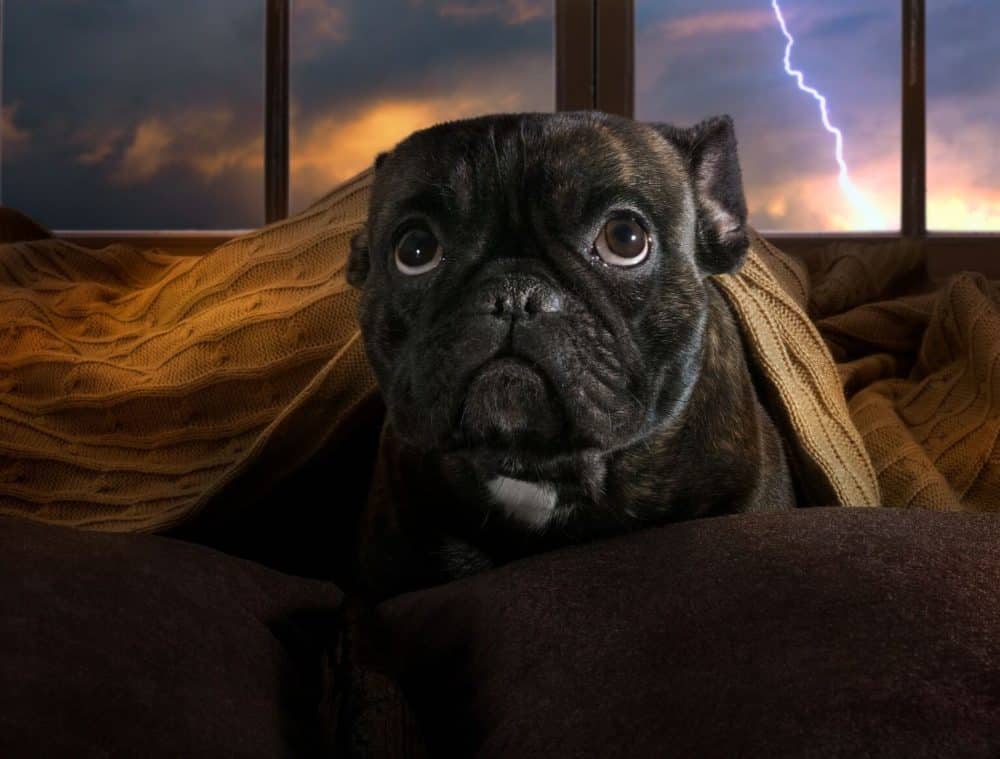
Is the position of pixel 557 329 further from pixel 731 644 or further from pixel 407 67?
pixel 407 67

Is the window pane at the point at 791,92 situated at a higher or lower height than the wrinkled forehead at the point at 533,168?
higher

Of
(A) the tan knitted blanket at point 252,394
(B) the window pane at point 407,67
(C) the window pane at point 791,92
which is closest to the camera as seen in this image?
(A) the tan knitted blanket at point 252,394

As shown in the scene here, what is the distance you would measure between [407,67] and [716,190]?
2.40 meters

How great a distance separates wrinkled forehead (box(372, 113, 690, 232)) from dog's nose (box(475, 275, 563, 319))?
7cm

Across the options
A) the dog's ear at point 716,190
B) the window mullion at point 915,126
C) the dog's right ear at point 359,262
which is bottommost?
the dog's right ear at point 359,262

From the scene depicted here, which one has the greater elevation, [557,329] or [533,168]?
[533,168]

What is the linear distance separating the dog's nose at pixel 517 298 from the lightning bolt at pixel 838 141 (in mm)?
2271

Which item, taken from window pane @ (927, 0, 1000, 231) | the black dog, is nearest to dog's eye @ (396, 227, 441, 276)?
the black dog

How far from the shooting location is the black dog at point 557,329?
73 cm

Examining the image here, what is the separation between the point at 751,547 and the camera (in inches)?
27.0

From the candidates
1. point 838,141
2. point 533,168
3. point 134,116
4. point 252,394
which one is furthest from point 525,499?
point 134,116

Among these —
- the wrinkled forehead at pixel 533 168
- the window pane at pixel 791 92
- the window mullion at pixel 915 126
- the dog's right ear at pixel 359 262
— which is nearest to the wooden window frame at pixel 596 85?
the window mullion at pixel 915 126

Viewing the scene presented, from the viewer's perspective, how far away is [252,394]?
3.80 ft

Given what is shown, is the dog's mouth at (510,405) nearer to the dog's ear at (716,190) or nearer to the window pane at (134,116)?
the dog's ear at (716,190)
